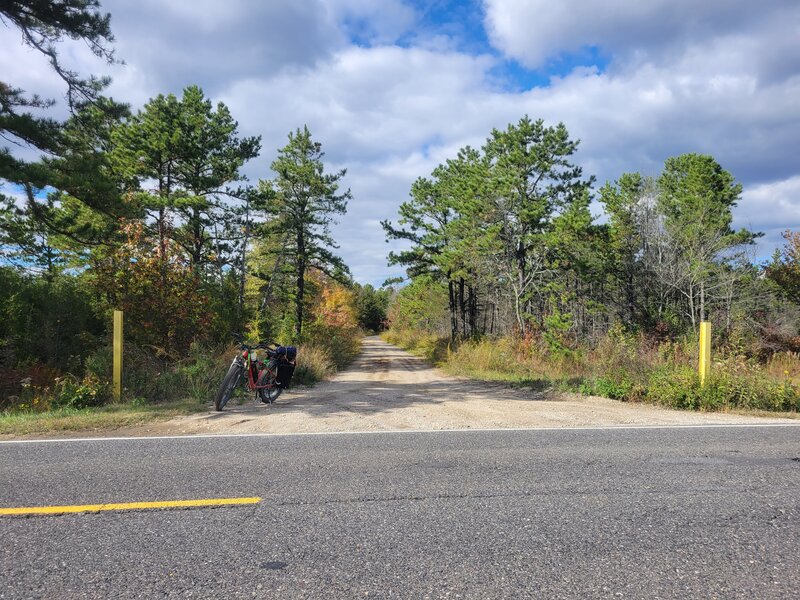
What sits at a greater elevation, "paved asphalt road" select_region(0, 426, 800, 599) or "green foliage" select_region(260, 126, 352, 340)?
"green foliage" select_region(260, 126, 352, 340)

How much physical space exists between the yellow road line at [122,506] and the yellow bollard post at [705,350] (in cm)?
969

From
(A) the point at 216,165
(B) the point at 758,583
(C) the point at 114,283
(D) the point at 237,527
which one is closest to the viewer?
(B) the point at 758,583

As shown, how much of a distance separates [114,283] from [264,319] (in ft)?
21.8

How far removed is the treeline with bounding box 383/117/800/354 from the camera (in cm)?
2262

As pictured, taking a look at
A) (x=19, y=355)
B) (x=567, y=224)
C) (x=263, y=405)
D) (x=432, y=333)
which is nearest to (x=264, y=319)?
(x=19, y=355)

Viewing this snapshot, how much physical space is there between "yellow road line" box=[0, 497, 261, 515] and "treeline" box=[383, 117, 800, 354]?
56.4ft

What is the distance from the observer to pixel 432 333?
4738cm

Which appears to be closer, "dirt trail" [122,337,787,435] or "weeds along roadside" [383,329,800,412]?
"dirt trail" [122,337,787,435]

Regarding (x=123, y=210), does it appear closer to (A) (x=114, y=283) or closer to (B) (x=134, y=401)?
(A) (x=114, y=283)

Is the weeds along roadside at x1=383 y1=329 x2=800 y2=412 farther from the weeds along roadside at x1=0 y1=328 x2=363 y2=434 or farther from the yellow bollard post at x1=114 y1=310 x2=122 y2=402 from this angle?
the yellow bollard post at x1=114 y1=310 x2=122 y2=402

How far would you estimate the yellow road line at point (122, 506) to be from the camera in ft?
13.0

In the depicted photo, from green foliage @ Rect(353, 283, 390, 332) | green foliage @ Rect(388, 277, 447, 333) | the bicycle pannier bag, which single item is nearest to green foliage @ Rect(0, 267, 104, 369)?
the bicycle pannier bag

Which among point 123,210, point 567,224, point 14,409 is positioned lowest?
point 14,409

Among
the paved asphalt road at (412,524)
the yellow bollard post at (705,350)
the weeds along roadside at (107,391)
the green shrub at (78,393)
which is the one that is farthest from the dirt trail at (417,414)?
the green shrub at (78,393)
